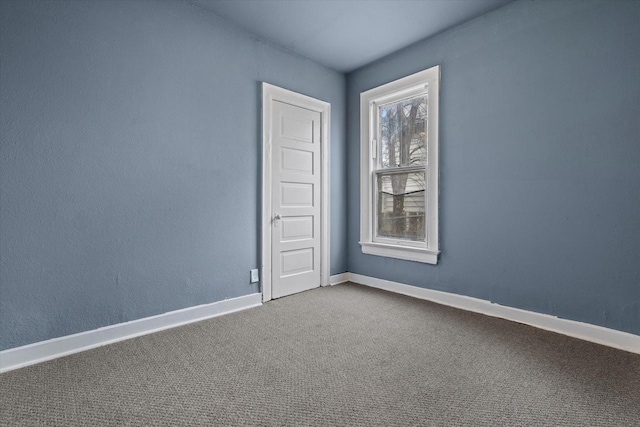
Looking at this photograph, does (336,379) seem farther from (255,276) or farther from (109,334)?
(109,334)

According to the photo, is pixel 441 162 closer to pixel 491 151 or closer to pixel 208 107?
pixel 491 151

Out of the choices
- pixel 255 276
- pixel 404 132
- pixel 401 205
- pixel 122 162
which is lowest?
pixel 255 276

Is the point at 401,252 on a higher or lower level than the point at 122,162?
lower

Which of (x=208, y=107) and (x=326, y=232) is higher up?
(x=208, y=107)

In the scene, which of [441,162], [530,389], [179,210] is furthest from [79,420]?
[441,162]

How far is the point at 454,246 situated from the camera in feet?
9.98

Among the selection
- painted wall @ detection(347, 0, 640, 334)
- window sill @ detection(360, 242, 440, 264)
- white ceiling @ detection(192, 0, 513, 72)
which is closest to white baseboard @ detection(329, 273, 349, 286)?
window sill @ detection(360, 242, 440, 264)

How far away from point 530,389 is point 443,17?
2905mm

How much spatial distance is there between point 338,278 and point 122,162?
2.59 meters

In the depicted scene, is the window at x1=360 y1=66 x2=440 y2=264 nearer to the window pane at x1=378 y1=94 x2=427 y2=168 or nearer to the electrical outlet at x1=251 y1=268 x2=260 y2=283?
the window pane at x1=378 y1=94 x2=427 y2=168

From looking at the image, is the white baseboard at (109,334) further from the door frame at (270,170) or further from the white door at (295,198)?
the white door at (295,198)

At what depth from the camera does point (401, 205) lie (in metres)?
3.56

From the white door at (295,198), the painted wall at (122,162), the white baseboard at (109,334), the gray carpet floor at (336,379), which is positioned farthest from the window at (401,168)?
the white baseboard at (109,334)

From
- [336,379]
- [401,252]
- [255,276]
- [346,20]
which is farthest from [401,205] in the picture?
[336,379]
